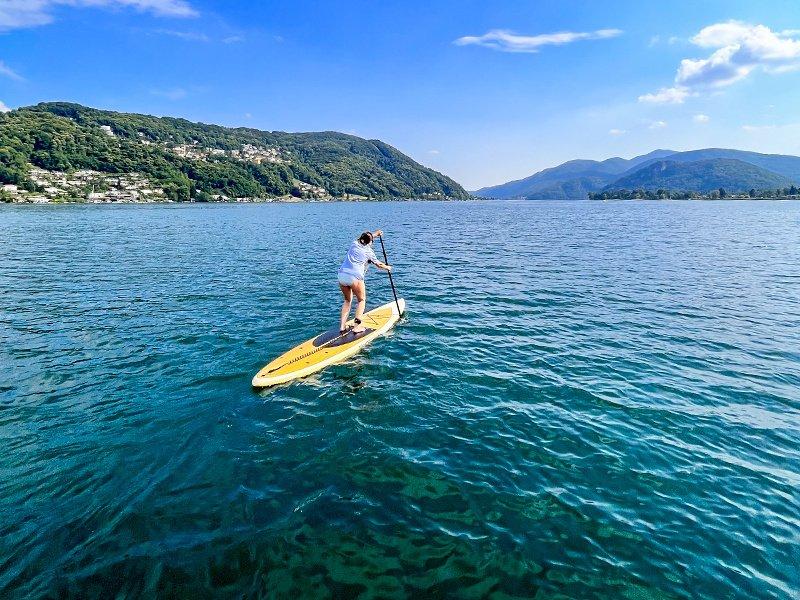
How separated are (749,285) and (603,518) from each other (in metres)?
28.3

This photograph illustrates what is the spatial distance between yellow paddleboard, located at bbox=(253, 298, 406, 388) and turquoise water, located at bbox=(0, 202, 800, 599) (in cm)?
53

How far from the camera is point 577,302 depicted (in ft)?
78.0

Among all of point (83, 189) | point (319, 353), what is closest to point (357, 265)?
point (319, 353)

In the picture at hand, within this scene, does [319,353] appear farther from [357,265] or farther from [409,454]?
[409,454]

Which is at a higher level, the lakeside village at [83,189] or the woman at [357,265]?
the lakeside village at [83,189]

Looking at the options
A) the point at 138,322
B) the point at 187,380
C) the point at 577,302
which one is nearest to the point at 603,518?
the point at 187,380

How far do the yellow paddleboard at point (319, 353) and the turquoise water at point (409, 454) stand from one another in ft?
1.73

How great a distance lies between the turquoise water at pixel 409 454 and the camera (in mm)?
6805

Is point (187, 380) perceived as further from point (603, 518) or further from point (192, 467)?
point (603, 518)

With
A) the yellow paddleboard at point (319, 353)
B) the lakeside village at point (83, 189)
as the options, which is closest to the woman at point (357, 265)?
the yellow paddleboard at point (319, 353)

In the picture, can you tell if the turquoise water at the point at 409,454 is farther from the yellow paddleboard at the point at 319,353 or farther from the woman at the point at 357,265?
the woman at the point at 357,265

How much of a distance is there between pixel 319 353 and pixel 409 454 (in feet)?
21.7

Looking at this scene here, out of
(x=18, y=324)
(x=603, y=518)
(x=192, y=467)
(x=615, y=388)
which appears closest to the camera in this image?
(x=603, y=518)

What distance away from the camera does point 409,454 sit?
990cm
